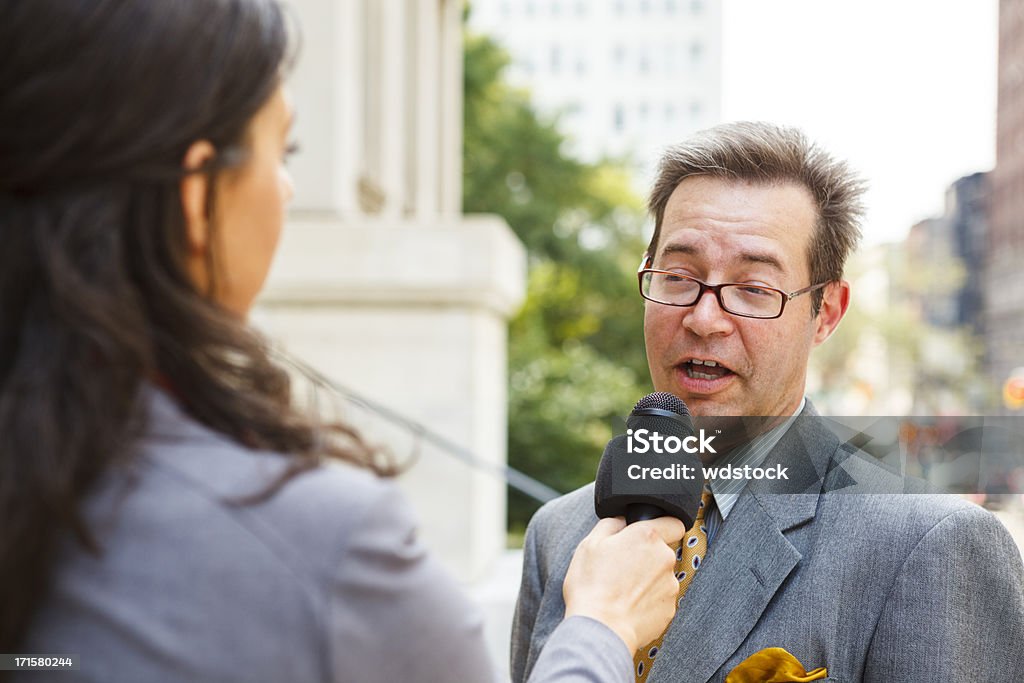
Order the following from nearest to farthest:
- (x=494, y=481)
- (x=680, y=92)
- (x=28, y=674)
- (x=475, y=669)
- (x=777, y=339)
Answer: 1. (x=28, y=674)
2. (x=475, y=669)
3. (x=777, y=339)
4. (x=494, y=481)
5. (x=680, y=92)

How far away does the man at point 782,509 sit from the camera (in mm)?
1669

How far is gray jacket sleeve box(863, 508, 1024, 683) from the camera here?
64.2 inches

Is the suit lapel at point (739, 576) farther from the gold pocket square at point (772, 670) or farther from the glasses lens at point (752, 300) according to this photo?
the glasses lens at point (752, 300)

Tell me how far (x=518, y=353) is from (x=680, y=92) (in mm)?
68291

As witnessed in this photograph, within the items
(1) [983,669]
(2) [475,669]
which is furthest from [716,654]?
(2) [475,669]

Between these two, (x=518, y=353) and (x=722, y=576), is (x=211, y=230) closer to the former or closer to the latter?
(x=722, y=576)

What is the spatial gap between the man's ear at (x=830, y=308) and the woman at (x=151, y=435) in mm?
1207

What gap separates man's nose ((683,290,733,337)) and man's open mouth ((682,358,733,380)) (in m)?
0.06

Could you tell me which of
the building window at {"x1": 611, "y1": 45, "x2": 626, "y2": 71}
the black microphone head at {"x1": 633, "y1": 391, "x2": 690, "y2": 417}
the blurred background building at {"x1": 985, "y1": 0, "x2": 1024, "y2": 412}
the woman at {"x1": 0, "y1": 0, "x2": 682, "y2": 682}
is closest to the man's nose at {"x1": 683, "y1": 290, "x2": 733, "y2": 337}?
the black microphone head at {"x1": 633, "y1": 391, "x2": 690, "y2": 417}

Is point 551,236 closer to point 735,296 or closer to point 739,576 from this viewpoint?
point 735,296

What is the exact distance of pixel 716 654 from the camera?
1.77 meters

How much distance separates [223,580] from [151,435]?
0.17 metres

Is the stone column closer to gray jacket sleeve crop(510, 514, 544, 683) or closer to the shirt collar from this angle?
gray jacket sleeve crop(510, 514, 544, 683)

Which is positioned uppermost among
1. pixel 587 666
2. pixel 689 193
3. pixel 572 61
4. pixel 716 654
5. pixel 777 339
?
pixel 572 61
